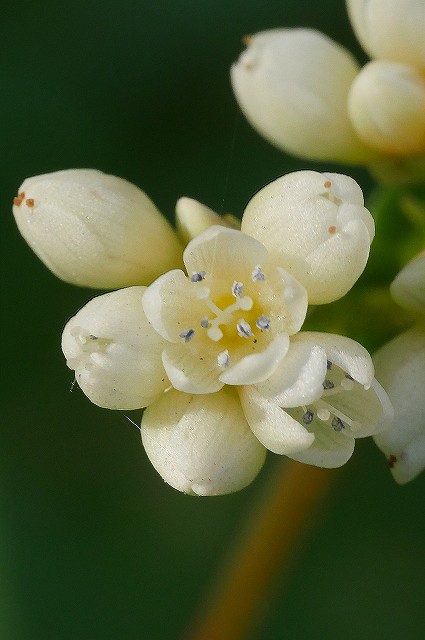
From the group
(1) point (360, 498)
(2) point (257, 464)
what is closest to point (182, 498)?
(1) point (360, 498)

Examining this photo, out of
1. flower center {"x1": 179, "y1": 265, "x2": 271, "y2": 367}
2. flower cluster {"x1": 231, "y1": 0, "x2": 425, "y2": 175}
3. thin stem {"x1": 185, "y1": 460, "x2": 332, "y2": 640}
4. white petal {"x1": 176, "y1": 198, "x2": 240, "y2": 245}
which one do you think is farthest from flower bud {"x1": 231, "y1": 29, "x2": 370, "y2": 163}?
thin stem {"x1": 185, "y1": 460, "x2": 332, "y2": 640}

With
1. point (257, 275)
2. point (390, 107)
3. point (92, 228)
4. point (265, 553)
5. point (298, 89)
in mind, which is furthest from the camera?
point (265, 553)

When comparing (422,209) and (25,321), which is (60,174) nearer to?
(422,209)

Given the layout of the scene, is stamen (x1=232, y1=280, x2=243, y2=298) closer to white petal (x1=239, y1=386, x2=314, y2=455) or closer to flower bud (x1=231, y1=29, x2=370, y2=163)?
white petal (x1=239, y1=386, x2=314, y2=455)

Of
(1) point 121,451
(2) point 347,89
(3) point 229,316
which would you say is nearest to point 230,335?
(3) point 229,316

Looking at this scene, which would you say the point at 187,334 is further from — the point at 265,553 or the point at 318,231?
the point at 265,553

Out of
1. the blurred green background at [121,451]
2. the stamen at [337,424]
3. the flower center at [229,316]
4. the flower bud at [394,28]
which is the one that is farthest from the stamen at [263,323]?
the blurred green background at [121,451]

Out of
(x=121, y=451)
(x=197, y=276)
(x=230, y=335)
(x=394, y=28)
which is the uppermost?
(x=394, y=28)
